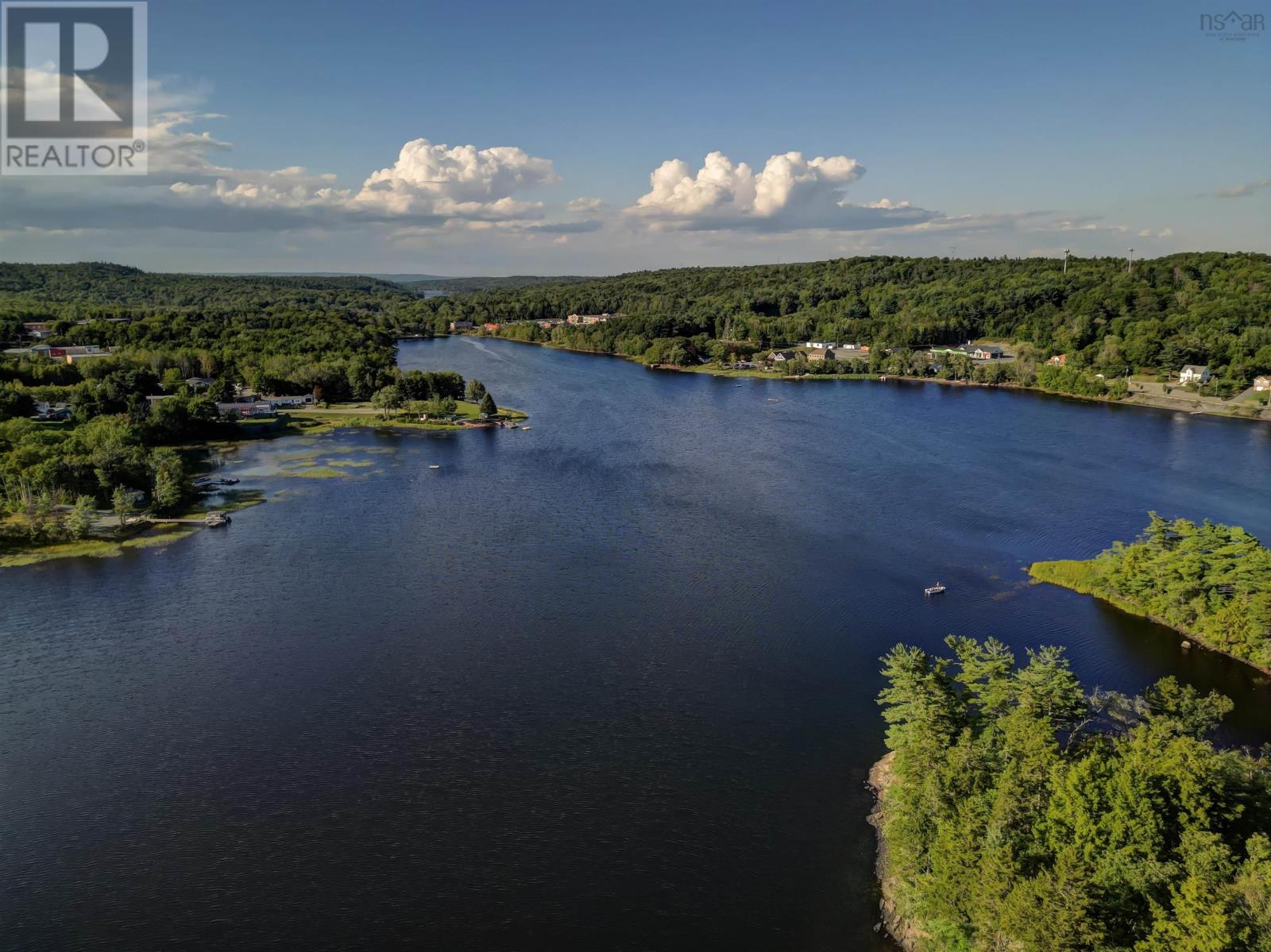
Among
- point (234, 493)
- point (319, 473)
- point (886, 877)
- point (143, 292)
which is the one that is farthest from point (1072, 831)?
point (143, 292)

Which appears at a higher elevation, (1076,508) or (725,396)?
(725,396)

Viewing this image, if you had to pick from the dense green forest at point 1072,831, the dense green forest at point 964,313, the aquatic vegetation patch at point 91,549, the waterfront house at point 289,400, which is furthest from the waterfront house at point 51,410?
the dense green forest at point 964,313

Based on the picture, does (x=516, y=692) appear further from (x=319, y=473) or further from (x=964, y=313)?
(x=964, y=313)

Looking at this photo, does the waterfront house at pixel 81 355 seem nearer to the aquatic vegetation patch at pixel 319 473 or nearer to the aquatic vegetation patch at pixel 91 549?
the aquatic vegetation patch at pixel 319 473

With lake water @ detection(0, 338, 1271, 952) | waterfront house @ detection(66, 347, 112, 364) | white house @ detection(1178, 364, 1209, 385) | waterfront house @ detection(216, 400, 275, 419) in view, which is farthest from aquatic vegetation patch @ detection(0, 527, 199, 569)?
white house @ detection(1178, 364, 1209, 385)

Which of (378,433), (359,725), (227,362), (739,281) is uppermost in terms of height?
(739,281)

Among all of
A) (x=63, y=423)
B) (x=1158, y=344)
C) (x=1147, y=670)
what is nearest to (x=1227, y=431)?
(x=1158, y=344)

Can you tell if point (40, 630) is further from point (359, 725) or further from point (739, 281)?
point (739, 281)
